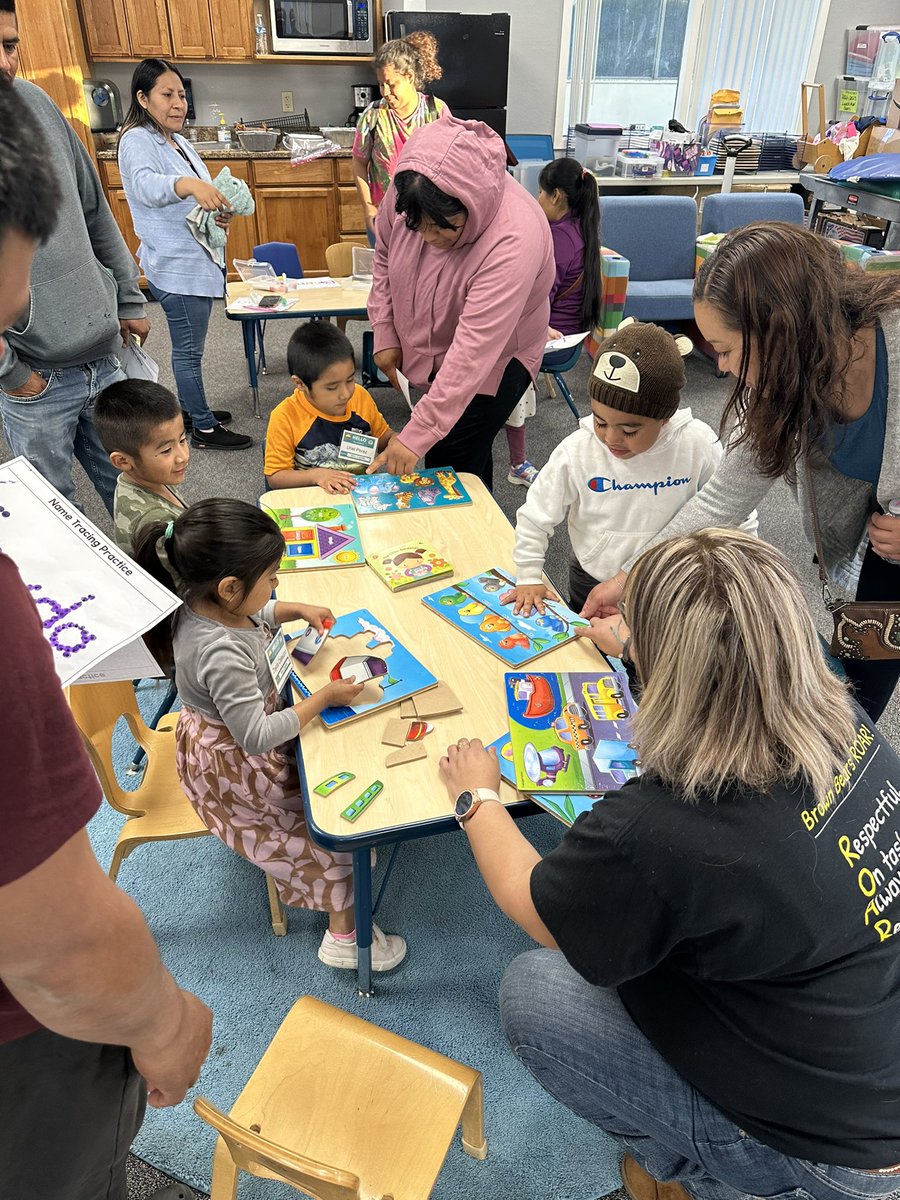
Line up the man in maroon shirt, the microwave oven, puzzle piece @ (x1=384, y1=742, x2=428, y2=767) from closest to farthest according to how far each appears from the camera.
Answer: the man in maroon shirt
puzzle piece @ (x1=384, y1=742, x2=428, y2=767)
the microwave oven

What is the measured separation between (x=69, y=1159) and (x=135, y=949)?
325 millimetres

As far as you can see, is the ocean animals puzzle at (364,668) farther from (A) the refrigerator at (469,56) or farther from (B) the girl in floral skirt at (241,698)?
(A) the refrigerator at (469,56)

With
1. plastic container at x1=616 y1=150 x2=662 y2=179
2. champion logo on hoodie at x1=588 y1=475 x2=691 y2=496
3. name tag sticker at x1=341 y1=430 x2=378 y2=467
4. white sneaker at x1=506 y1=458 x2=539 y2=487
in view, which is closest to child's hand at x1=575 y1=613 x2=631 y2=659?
champion logo on hoodie at x1=588 y1=475 x2=691 y2=496

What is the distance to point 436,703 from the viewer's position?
145 centimetres

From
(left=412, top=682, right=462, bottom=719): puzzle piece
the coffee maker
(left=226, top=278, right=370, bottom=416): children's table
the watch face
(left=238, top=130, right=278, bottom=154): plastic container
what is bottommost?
(left=226, top=278, right=370, bottom=416): children's table

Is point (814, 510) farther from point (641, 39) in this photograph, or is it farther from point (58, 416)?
point (641, 39)

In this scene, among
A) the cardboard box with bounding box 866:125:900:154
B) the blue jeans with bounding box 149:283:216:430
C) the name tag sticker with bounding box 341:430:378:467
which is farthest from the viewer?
the cardboard box with bounding box 866:125:900:154

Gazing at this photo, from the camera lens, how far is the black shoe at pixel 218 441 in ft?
13.1

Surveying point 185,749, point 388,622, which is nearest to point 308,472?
point 388,622

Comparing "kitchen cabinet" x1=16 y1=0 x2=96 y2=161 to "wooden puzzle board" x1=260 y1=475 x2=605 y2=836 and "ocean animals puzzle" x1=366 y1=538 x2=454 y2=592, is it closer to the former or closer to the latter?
"wooden puzzle board" x1=260 y1=475 x2=605 y2=836

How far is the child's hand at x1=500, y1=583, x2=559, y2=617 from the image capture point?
1714 millimetres

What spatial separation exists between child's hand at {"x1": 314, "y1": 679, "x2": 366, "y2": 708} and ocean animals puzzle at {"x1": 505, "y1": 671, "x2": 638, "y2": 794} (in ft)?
0.92

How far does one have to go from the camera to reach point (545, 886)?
39.4 inches

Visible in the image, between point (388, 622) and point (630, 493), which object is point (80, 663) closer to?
point (388, 622)
